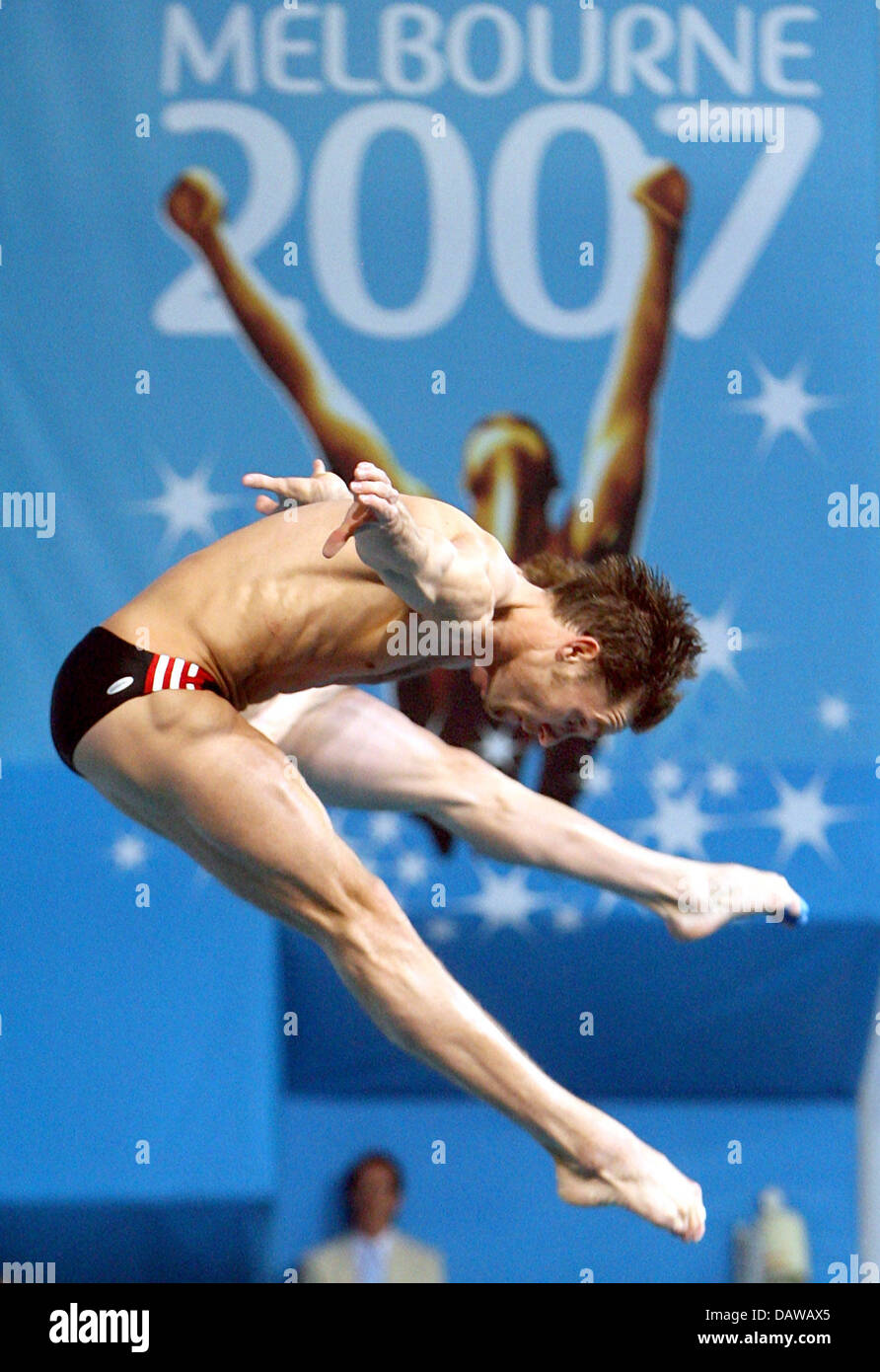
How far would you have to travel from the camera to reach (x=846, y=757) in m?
5.20

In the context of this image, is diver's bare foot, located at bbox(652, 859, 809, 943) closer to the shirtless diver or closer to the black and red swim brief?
the shirtless diver

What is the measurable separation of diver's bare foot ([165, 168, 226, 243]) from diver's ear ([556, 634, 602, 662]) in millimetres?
2415

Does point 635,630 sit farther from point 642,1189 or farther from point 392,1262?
point 392,1262

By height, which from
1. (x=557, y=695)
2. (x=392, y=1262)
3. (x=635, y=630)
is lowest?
(x=392, y=1262)

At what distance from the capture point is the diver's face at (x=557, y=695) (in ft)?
11.5

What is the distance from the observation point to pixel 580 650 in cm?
350

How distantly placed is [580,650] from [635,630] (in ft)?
0.36

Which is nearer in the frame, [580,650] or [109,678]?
[109,678]

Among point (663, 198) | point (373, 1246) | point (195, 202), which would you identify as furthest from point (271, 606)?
point (663, 198)

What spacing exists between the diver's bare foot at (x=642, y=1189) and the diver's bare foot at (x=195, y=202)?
3.08 metres

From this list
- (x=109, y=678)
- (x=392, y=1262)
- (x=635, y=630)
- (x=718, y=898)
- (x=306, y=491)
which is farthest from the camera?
(x=392, y=1262)

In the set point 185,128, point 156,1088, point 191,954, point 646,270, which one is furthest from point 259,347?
point 156,1088

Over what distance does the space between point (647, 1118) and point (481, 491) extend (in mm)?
1799
